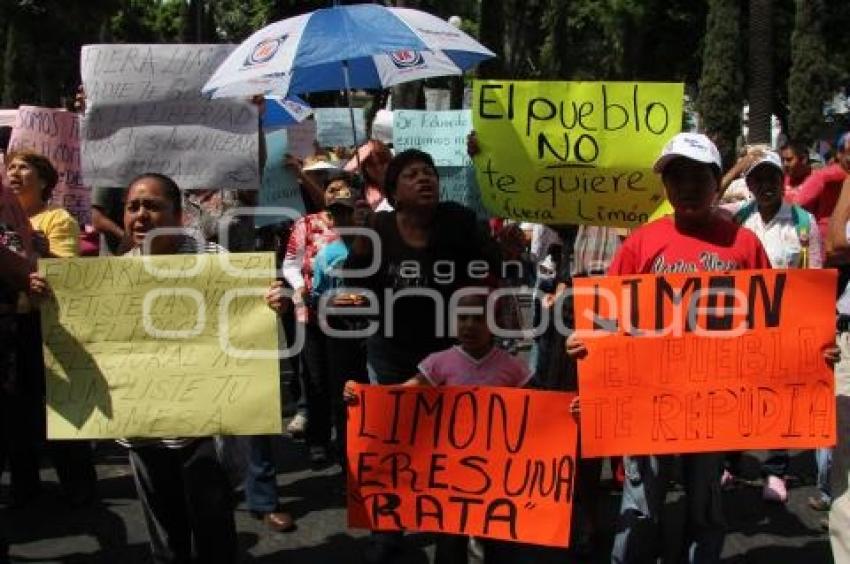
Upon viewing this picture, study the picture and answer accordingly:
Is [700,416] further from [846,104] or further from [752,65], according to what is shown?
[846,104]

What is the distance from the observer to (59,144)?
6711mm

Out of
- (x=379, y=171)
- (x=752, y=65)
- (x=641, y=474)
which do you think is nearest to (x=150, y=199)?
(x=641, y=474)

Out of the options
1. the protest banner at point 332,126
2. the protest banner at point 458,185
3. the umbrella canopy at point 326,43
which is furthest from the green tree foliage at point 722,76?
the umbrella canopy at point 326,43

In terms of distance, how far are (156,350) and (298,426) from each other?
3.36 m

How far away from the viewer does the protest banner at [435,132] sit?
759 centimetres

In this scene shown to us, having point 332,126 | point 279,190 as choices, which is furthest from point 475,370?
point 332,126

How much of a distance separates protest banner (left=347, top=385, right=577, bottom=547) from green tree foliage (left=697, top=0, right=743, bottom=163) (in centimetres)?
2728

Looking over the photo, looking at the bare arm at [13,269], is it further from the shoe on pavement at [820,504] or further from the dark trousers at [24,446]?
the shoe on pavement at [820,504]

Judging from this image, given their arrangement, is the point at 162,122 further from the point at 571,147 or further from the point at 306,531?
the point at 306,531

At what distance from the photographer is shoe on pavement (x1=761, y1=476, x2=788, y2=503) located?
5613 mm

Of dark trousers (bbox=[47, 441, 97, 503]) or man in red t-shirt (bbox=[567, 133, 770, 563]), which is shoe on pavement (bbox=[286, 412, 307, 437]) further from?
man in red t-shirt (bbox=[567, 133, 770, 563])

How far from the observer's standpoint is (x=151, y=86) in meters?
5.23

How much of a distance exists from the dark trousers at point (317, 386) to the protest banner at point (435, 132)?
5.77ft

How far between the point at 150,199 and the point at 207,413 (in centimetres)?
79
